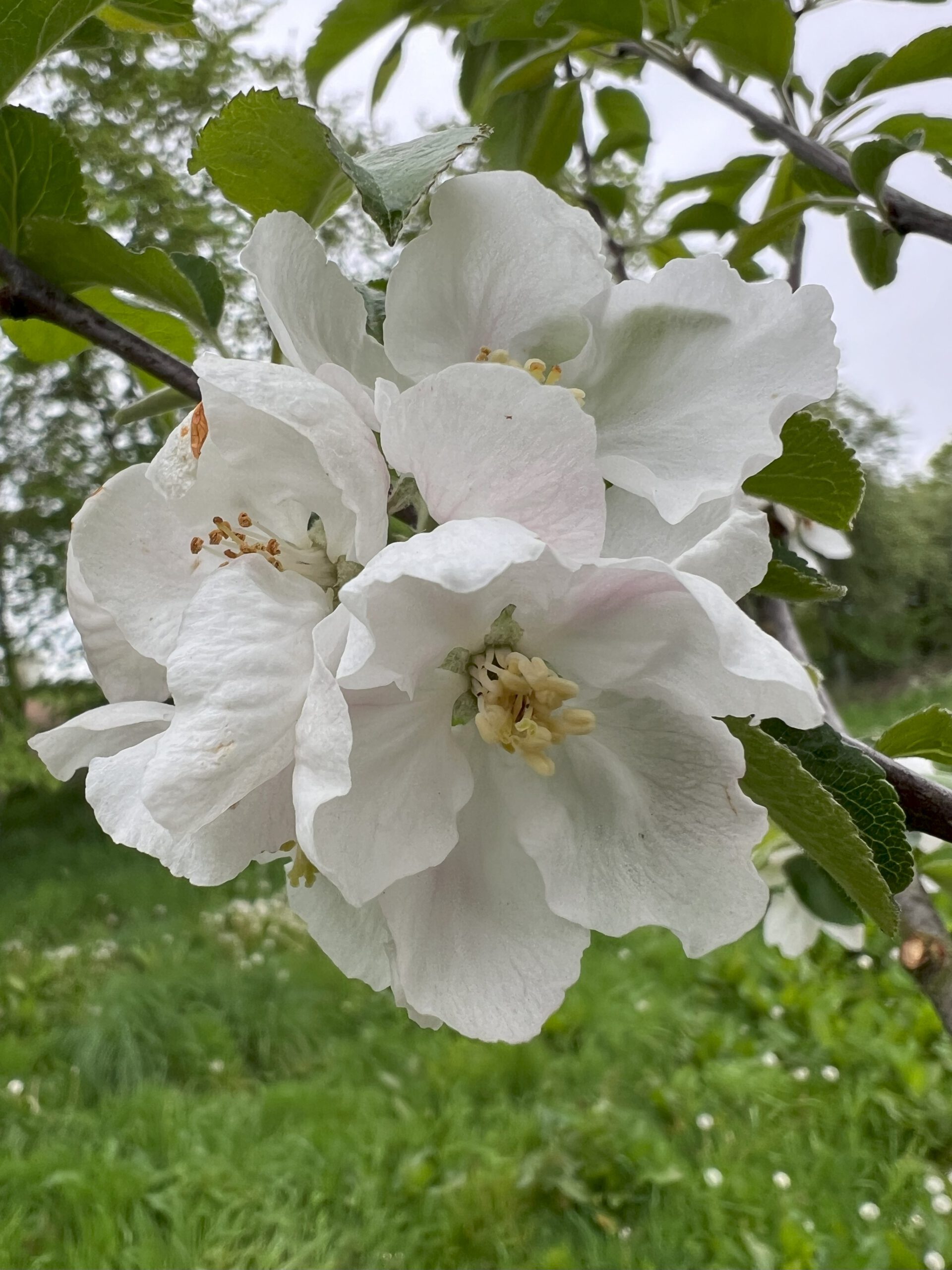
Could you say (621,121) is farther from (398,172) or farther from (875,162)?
(398,172)

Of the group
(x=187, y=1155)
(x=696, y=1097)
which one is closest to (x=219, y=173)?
(x=187, y=1155)

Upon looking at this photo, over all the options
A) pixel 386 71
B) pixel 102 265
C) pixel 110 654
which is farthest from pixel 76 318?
pixel 386 71

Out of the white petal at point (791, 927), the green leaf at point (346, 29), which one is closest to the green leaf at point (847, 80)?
the green leaf at point (346, 29)

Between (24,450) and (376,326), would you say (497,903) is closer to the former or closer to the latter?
Result: (376,326)

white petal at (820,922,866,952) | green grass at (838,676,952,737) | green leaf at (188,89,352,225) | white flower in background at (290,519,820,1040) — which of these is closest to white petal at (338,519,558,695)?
white flower in background at (290,519,820,1040)

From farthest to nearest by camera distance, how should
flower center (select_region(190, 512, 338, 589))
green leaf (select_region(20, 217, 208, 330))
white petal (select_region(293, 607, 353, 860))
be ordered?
green leaf (select_region(20, 217, 208, 330)), flower center (select_region(190, 512, 338, 589)), white petal (select_region(293, 607, 353, 860))

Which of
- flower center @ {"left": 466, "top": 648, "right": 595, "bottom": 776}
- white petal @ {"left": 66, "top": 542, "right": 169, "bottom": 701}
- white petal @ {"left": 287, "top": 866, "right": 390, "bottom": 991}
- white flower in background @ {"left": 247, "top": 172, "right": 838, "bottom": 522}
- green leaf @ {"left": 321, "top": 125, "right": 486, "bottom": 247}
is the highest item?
green leaf @ {"left": 321, "top": 125, "right": 486, "bottom": 247}

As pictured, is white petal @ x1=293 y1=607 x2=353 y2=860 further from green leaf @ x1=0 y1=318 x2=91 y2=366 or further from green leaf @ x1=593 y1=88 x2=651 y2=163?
green leaf @ x1=593 y1=88 x2=651 y2=163

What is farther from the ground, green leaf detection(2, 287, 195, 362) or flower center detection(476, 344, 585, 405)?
flower center detection(476, 344, 585, 405)

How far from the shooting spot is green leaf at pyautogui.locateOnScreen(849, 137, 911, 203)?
68 centimetres

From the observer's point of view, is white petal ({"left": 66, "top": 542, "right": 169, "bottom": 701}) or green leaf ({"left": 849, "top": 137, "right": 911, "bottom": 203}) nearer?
white petal ({"left": 66, "top": 542, "right": 169, "bottom": 701})

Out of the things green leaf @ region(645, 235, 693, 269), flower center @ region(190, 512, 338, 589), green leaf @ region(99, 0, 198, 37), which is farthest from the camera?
green leaf @ region(645, 235, 693, 269)

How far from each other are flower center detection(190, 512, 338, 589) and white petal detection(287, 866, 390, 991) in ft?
0.49

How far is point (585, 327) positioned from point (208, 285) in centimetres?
27
